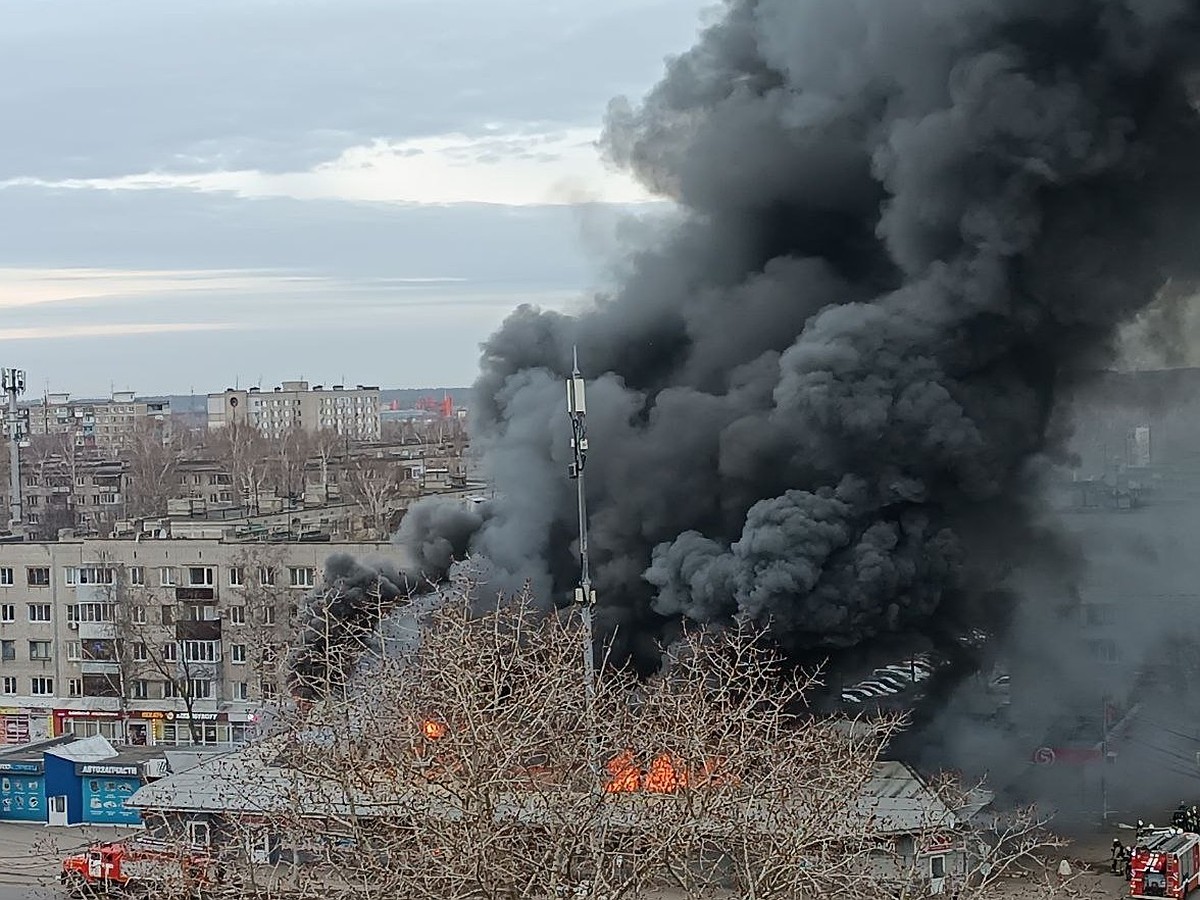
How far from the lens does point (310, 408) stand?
125 m

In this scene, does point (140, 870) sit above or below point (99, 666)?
above

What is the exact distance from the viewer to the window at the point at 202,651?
3675 cm

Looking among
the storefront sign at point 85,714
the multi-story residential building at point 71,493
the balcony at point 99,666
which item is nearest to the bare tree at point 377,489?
the balcony at point 99,666

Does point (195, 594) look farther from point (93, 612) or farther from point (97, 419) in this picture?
point (97, 419)

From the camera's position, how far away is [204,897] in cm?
1413

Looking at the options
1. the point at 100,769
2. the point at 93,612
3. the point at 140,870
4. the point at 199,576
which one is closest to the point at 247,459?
the point at 93,612

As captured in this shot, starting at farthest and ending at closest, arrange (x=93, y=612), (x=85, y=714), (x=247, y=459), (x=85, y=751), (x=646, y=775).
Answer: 1. (x=247, y=459)
2. (x=93, y=612)
3. (x=85, y=714)
4. (x=85, y=751)
5. (x=646, y=775)

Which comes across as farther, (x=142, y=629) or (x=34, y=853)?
(x=142, y=629)

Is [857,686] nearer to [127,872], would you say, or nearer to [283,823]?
[127,872]

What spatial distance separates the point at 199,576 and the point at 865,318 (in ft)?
60.5

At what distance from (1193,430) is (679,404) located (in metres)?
21.8

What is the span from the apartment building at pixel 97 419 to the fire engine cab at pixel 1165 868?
9193 cm

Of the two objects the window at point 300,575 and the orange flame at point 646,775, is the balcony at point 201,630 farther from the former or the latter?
the orange flame at point 646,775

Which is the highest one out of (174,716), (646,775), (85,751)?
(646,775)
